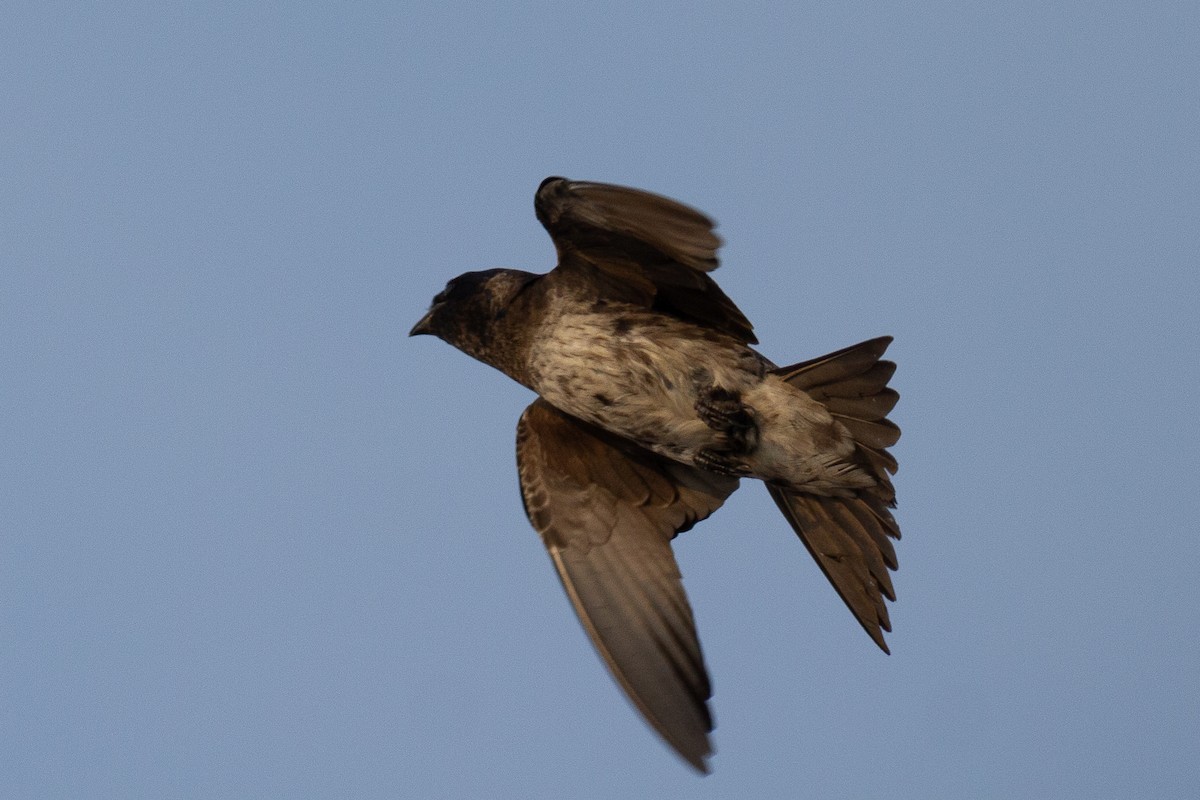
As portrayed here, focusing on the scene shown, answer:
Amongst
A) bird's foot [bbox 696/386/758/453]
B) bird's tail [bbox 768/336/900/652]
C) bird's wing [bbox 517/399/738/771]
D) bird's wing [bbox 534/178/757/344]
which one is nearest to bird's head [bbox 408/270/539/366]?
bird's wing [bbox 517/399/738/771]

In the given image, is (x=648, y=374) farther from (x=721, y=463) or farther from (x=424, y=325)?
(x=424, y=325)

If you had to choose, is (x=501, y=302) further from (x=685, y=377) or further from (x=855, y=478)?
(x=855, y=478)

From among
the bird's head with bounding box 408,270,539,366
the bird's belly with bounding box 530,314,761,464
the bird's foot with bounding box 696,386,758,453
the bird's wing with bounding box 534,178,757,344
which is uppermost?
the bird's head with bounding box 408,270,539,366

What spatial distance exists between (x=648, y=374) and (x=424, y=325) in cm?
188

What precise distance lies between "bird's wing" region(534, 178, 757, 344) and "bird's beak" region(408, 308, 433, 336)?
1415mm

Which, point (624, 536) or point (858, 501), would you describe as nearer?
point (858, 501)

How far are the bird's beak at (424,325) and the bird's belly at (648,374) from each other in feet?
4.38

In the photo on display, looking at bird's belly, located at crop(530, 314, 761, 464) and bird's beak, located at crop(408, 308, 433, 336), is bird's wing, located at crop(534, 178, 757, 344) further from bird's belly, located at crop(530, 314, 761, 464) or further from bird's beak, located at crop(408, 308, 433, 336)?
bird's beak, located at crop(408, 308, 433, 336)

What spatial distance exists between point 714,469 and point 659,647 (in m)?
1.04

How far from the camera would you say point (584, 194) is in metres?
8.59

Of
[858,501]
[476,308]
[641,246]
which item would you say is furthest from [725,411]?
[476,308]

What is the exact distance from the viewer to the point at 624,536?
31.7 ft

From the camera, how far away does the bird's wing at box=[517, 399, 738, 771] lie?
8930 millimetres

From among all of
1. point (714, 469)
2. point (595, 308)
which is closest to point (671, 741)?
point (714, 469)
